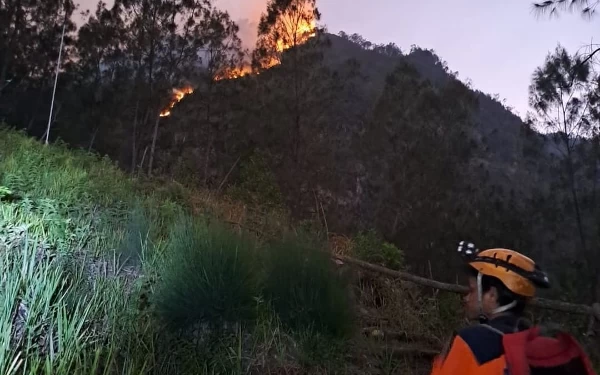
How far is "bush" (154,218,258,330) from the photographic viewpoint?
383 centimetres

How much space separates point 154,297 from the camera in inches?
151

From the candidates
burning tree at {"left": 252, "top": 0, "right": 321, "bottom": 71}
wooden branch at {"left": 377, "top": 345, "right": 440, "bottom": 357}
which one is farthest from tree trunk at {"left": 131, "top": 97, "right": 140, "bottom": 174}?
wooden branch at {"left": 377, "top": 345, "right": 440, "bottom": 357}

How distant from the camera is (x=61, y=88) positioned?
2389 cm

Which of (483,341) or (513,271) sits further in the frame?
(513,271)

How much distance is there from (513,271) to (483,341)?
358 millimetres

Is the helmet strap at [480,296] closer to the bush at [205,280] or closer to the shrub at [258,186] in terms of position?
the bush at [205,280]

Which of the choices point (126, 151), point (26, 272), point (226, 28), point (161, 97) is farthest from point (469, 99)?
point (26, 272)

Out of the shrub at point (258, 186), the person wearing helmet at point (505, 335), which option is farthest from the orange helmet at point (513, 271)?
the shrub at point (258, 186)

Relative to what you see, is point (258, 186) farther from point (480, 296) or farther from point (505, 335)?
point (505, 335)

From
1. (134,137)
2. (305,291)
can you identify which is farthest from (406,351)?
(134,137)

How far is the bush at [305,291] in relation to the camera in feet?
14.6

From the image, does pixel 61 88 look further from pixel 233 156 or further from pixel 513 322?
pixel 513 322

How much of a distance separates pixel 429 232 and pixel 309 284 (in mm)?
13476

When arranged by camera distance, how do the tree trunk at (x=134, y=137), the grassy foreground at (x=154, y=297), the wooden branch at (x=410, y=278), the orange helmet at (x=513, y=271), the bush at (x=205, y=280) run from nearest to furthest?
the orange helmet at (x=513, y=271) < the grassy foreground at (x=154, y=297) < the bush at (x=205, y=280) < the wooden branch at (x=410, y=278) < the tree trunk at (x=134, y=137)
